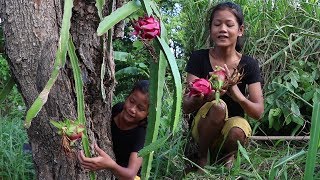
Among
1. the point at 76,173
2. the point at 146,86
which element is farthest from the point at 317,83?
the point at 76,173

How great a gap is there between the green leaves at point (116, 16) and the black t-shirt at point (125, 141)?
2.84 ft

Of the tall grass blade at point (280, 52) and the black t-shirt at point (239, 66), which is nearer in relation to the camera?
the black t-shirt at point (239, 66)

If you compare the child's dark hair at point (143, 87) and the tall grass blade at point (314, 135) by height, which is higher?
the tall grass blade at point (314, 135)

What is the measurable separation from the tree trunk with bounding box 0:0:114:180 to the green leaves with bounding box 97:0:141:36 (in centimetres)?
22

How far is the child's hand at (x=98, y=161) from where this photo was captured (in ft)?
4.44

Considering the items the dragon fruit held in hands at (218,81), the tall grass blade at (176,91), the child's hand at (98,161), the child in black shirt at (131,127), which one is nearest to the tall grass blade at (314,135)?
the tall grass blade at (176,91)

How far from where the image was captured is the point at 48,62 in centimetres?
132

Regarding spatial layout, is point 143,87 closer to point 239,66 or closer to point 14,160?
point 239,66

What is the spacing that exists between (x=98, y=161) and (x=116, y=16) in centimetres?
45

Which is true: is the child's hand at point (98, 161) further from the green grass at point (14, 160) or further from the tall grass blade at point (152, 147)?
the green grass at point (14, 160)

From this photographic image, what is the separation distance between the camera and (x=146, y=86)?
1.96 m

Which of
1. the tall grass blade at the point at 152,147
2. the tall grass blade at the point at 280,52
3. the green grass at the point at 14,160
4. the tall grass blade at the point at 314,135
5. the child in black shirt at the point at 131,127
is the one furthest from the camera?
the tall grass blade at the point at 280,52

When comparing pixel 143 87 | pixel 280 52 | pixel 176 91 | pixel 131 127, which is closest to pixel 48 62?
pixel 176 91

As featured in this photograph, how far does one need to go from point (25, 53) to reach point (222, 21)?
1.20 m
